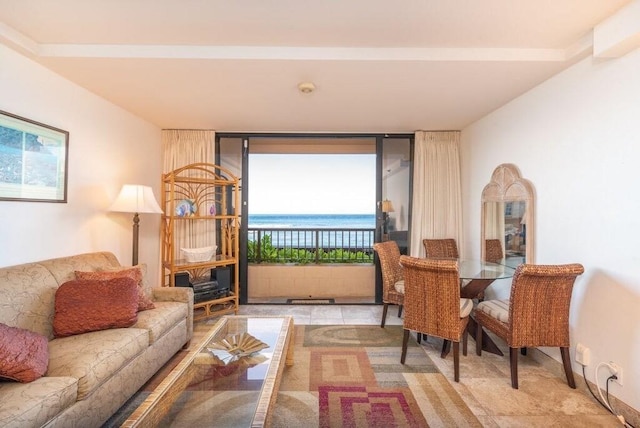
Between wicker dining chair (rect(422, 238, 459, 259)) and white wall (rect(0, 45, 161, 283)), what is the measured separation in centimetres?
344

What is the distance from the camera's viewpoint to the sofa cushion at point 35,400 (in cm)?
128

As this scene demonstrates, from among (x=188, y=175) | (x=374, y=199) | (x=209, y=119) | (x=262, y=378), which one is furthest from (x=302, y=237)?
(x=262, y=378)

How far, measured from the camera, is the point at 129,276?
97.5 inches

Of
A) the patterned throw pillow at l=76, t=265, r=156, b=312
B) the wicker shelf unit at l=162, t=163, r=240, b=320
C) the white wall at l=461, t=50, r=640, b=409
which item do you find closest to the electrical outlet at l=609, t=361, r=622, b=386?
the white wall at l=461, t=50, r=640, b=409

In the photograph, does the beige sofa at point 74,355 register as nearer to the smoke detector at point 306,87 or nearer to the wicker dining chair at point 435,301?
the wicker dining chair at point 435,301

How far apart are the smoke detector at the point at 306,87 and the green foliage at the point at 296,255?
9.53 ft

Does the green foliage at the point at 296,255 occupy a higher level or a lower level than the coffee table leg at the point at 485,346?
higher

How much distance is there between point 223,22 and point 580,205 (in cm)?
271

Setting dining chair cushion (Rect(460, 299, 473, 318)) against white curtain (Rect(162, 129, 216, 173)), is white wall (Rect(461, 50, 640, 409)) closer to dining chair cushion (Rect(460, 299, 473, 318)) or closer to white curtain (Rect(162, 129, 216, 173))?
dining chair cushion (Rect(460, 299, 473, 318))

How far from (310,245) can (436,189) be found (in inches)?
90.0

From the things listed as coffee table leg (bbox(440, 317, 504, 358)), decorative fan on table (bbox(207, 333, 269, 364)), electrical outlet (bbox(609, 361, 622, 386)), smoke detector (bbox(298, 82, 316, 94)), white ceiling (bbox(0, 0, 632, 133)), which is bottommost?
coffee table leg (bbox(440, 317, 504, 358))

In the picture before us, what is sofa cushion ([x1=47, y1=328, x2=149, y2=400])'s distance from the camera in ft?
5.29

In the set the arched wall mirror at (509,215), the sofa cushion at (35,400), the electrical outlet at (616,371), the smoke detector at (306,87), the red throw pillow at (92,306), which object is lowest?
the electrical outlet at (616,371)

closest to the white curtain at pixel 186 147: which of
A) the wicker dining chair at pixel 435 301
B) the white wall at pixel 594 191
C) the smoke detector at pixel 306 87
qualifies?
the smoke detector at pixel 306 87
